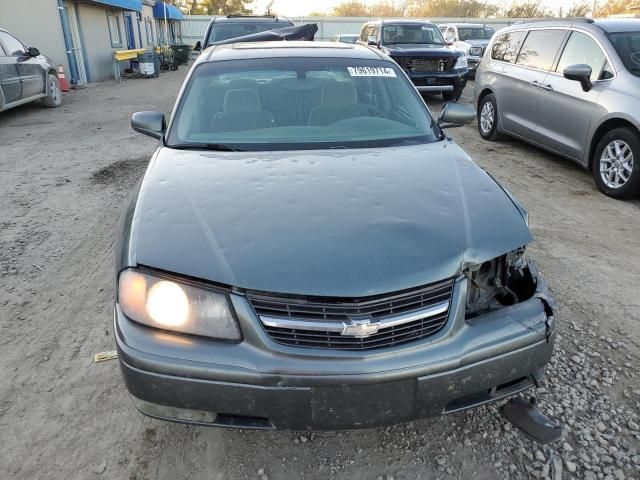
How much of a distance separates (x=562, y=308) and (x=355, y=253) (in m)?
2.06

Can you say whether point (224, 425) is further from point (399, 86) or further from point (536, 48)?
point (536, 48)

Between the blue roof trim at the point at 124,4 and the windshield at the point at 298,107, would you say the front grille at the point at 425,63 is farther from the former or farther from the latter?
the blue roof trim at the point at 124,4

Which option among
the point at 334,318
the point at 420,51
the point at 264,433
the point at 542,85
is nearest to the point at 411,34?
the point at 420,51

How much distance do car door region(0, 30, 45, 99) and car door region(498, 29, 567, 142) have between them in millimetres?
8971

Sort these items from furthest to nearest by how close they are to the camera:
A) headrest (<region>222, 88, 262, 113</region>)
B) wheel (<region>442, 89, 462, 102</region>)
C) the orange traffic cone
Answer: the orange traffic cone → wheel (<region>442, 89, 462, 102</region>) → headrest (<region>222, 88, 262, 113</region>)

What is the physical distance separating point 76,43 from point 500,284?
17767mm

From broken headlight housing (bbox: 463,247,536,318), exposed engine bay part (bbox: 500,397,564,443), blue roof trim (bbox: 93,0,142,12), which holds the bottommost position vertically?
exposed engine bay part (bbox: 500,397,564,443)

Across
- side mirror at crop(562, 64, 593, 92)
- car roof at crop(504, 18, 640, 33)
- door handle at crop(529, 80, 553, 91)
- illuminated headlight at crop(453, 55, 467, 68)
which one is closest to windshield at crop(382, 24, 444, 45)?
illuminated headlight at crop(453, 55, 467, 68)

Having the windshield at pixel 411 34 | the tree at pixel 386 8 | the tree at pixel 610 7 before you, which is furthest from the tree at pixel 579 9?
the windshield at pixel 411 34

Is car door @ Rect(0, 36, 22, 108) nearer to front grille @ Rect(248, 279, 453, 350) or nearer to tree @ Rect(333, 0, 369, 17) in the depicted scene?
front grille @ Rect(248, 279, 453, 350)

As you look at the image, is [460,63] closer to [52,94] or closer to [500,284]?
[52,94]

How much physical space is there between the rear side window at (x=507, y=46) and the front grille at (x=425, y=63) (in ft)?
10.9

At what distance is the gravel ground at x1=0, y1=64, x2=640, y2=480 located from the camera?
81.4 inches

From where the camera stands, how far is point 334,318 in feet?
5.57
